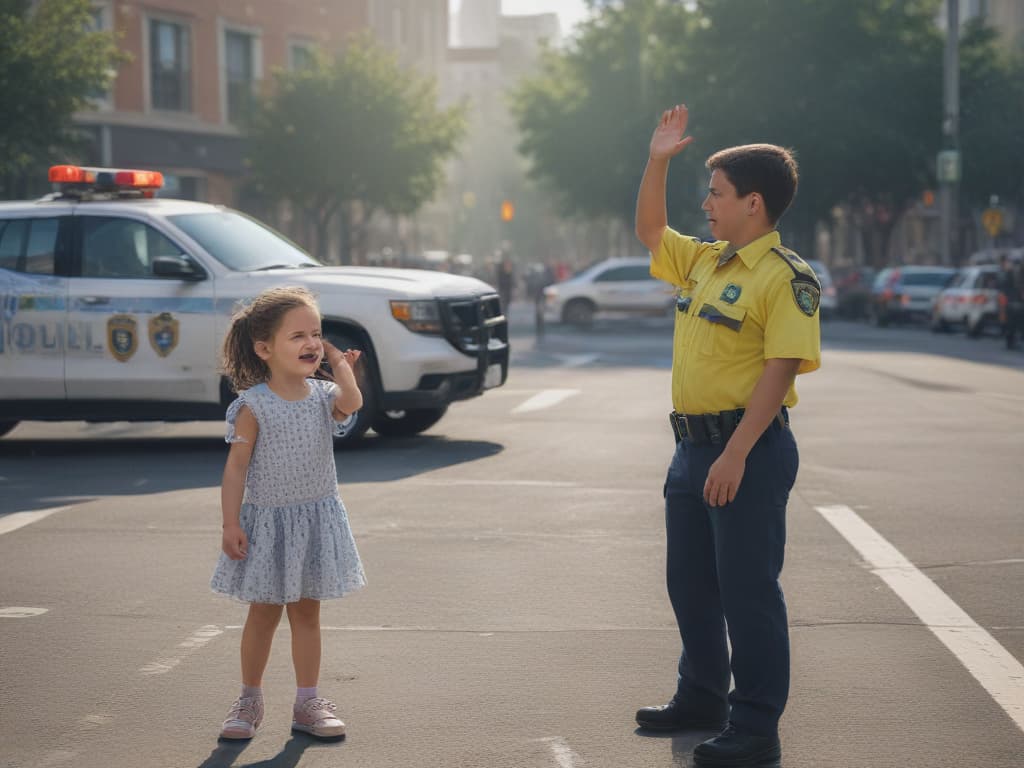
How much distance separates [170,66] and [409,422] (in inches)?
1142

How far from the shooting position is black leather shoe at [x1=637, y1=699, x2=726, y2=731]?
498cm

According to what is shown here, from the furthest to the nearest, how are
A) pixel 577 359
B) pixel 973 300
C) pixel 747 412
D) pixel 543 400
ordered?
pixel 973 300, pixel 577 359, pixel 543 400, pixel 747 412

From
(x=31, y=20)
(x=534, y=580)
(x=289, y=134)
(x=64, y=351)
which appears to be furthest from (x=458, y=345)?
(x=289, y=134)

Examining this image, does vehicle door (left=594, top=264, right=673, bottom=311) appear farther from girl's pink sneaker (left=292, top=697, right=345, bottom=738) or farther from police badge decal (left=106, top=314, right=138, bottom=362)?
girl's pink sneaker (left=292, top=697, right=345, bottom=738)

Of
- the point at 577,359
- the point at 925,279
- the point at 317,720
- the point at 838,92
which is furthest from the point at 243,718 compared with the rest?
the point at 838,92

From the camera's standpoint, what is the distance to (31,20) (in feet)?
82.5

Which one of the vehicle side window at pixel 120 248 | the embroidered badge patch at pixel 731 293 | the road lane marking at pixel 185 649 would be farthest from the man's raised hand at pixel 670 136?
the vehicle side window at pixel 120 248

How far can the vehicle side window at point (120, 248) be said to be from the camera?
1224 centimetres

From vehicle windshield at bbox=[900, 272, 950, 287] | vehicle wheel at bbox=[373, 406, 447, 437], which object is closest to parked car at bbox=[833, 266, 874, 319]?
vehicle windshield at bbox=[900, 272, 950, 287]

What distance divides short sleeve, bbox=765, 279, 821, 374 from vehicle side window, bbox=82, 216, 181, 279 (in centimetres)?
826

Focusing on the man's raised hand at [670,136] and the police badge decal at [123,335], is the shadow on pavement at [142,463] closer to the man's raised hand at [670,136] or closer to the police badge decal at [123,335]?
the police badge decal at [123,335]

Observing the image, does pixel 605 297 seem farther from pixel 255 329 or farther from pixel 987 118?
pixel 255 329

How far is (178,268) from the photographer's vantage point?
11.9 m

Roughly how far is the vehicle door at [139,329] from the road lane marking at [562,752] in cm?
757
